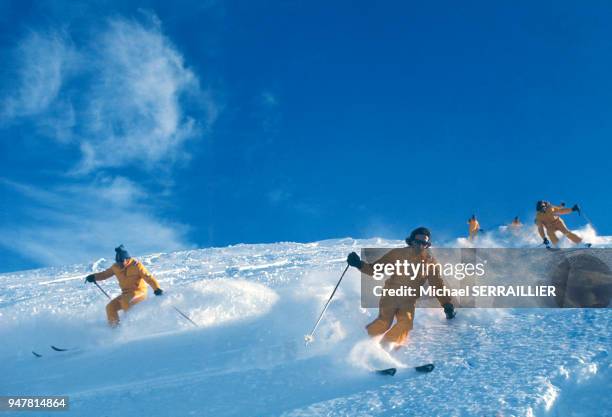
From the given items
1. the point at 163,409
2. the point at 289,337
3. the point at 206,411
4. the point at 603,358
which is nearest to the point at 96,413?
the point at 163,409

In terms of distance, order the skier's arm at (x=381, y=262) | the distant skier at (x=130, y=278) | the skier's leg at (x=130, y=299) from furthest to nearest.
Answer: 1. the distant skier at (x=130, y=278)
2. the skier's leg at (x=130, y=299)
3. the skier's arm at (x=381, y=262)

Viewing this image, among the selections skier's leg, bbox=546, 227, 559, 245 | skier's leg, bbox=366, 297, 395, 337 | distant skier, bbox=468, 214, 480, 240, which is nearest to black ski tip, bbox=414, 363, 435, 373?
skier's leg, bbox=366, 297, 395, 337

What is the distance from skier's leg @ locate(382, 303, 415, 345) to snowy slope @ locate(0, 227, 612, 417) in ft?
0.54

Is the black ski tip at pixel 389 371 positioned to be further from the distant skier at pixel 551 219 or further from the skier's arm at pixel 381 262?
the distant skier at pixel 551 219

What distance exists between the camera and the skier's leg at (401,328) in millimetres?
5242

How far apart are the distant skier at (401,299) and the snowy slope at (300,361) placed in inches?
7.9

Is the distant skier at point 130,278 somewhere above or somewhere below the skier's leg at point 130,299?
above

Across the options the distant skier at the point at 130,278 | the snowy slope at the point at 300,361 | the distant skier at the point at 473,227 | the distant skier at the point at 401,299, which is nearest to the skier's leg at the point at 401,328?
the distant skier at the point at 401,299

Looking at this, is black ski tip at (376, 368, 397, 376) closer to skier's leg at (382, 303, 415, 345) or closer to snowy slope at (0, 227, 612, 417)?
snowy slope at (0, 227, 612, 417)

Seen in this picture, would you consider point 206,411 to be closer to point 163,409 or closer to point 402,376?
point 163,409

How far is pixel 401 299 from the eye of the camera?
559 centimetres

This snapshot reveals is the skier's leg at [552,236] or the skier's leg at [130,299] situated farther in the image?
the skier's leg at [552,236]

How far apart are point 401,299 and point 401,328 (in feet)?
1.28

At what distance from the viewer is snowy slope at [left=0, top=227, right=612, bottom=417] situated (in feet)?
12.6
